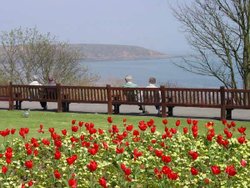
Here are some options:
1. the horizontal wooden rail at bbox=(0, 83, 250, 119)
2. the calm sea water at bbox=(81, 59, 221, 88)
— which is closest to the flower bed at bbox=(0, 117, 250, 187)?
the horizontal wooden rail at bbox=(0, 83, 250, 119)

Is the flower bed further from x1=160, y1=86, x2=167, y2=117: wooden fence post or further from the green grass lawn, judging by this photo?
x1=160, y1=86, x2=167, y2=117: wooden fence post

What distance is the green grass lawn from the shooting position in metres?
15.0

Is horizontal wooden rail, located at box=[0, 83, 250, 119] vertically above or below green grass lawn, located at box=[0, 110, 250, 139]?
above

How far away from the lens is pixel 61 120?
55.2ft

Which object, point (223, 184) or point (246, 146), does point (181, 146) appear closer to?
point (246, 146)

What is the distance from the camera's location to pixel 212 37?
87.7ft

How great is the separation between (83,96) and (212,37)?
972cm

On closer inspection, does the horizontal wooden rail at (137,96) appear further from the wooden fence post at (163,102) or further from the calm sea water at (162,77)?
the calm sea water at (162,77)

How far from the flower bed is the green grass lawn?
14.3ft

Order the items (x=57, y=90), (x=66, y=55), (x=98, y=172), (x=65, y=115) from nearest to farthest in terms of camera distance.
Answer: (x=98, y=172)
(x=65, y=115)
(x=57, y=90)
(x=66, y=55)

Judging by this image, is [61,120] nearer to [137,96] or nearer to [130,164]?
[137,96]

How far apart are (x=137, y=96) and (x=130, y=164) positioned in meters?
10.7

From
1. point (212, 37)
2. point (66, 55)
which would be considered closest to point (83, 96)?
point (212, 37)

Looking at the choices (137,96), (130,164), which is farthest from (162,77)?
(130,164)
